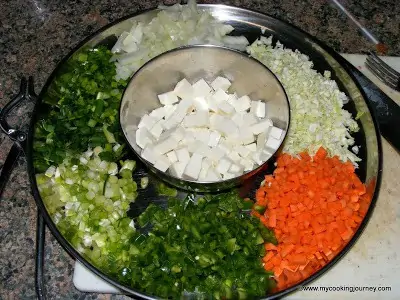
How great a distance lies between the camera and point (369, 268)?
5.77 feet

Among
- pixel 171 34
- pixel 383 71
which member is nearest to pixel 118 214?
pixel 171 34

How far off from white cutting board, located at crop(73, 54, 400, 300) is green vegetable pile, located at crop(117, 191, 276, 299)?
124 mm

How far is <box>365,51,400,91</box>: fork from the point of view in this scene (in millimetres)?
2080

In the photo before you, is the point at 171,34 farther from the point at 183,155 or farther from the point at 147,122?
the point at 183,155

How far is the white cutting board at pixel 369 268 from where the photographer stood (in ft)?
5.61

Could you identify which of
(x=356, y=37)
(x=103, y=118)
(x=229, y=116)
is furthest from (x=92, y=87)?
(x=356, y=37)

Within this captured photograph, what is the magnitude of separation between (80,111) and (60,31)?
0.64 m

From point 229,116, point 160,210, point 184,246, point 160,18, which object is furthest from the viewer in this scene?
point 160,18

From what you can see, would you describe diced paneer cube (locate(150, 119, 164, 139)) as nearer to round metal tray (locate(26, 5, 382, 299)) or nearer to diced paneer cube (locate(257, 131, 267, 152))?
round metal tray (locate(26, 5, 382, 299))

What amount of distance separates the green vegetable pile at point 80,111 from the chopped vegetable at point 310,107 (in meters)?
0.63

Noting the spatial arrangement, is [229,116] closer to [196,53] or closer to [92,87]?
[196,53]

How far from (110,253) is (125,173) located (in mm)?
306

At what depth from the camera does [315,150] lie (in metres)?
1.93

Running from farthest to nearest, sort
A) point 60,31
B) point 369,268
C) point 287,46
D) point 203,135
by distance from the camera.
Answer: point 60,31 → point 287,46 → point 203,135 → point 369,268
